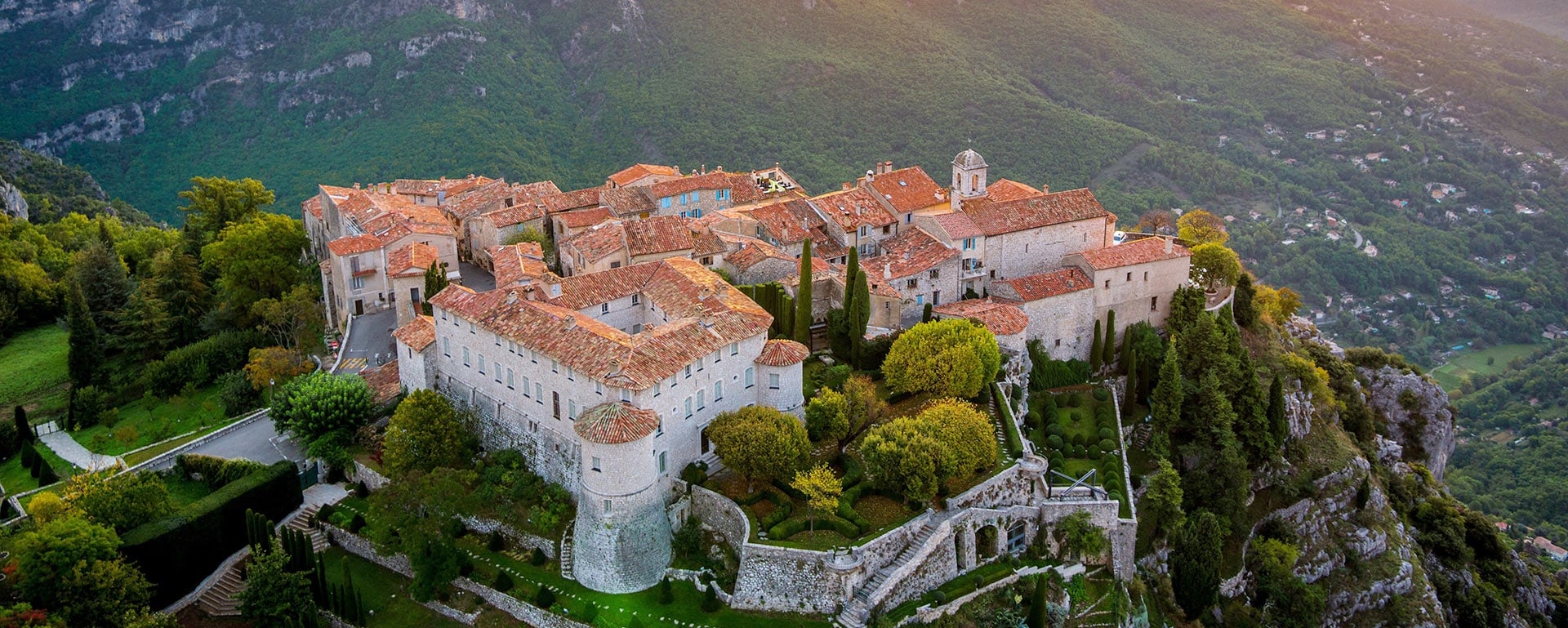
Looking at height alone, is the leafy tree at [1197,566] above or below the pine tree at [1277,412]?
below

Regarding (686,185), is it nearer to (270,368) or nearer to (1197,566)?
(270,368)

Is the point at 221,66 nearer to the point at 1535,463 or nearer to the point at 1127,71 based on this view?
the point at 1127,71

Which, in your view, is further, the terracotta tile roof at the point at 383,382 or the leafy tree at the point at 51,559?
the terracotta tile roof at the point at 383,382

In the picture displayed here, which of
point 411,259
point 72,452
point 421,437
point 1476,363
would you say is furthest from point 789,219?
point 1476,363

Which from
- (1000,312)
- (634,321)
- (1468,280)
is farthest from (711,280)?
(1468,280)

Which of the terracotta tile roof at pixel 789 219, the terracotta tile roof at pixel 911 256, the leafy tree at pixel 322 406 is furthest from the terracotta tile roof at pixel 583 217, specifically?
the leafy tree at pixel 322 406

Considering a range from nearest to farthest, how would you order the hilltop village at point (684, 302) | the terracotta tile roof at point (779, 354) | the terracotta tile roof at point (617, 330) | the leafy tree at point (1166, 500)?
the hilltop village at point (684, 302) < the terracotta tile roof at point (617, 330) < the terracotta tile roof at point (779, 354) < the leafy tree at point (1166, 500)

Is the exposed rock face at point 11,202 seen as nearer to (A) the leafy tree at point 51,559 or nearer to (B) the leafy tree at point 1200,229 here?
(A) the leafy tree at point 51,559
